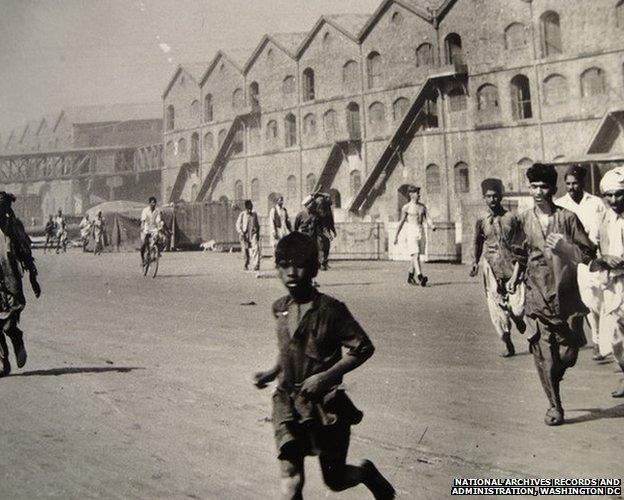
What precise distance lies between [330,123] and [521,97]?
39.8ft

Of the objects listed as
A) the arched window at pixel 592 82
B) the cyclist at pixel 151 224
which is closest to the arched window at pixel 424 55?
the arched window at pixel 592 82

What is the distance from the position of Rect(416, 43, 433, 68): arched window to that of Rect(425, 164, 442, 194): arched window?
5792 millimetres

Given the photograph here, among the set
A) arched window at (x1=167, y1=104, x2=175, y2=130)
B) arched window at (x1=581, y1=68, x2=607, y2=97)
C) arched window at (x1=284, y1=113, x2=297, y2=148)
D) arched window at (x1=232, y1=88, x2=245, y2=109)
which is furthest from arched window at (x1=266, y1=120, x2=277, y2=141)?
arched window at (x1=581, y1=68, x2=607, y2=97)

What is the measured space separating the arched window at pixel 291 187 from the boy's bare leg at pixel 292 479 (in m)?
39.3

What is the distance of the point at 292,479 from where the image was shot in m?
2.73

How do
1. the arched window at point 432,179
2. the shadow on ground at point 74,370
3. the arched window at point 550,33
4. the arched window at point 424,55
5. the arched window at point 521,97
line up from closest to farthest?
the shadow on ground at point 74,370 < the arched window at point 550,33 < the arched window at point 521,97 < the arched window at point 432,179 < the arched window at point 424,55

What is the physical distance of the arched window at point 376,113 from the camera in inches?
1464

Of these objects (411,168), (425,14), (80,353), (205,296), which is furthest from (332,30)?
(80,353)

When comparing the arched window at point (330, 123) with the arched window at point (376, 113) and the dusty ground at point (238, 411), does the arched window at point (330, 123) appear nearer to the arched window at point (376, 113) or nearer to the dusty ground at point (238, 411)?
the arched window at point (376, 113)

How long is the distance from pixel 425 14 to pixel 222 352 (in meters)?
31.7

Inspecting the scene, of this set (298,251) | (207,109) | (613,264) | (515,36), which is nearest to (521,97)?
(515,36)

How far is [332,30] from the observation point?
129 ft

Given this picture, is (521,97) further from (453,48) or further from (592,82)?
(453,48)

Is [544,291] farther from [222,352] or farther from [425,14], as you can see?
[425,14]
